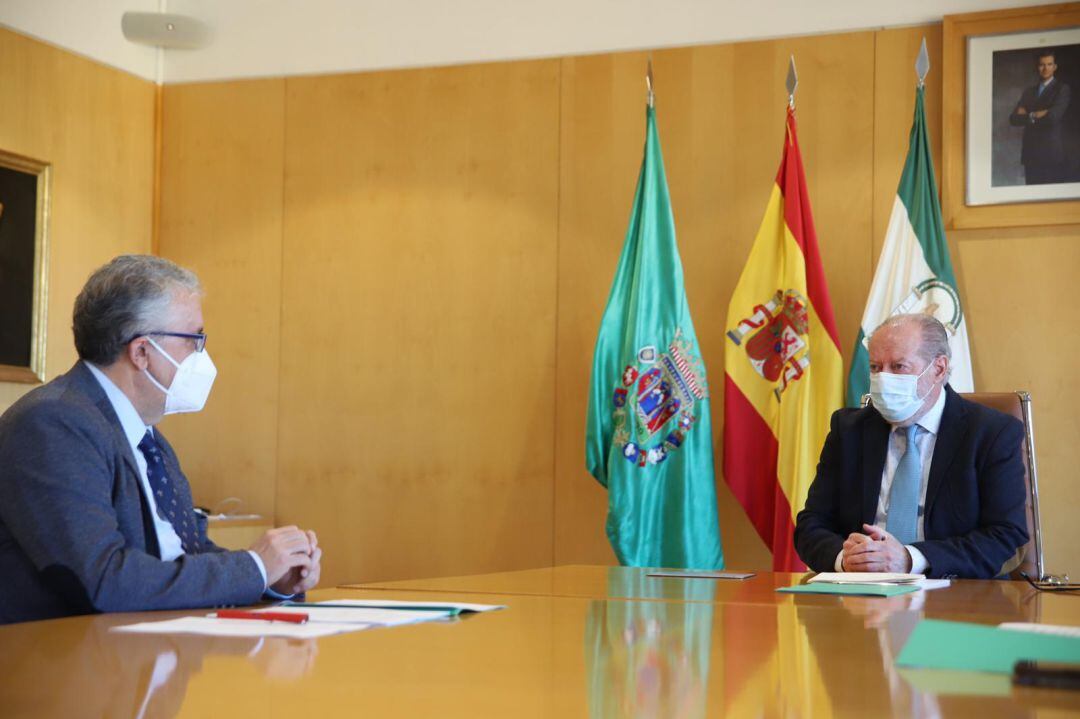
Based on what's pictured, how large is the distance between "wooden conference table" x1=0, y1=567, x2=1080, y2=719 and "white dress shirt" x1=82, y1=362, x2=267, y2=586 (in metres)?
0.37

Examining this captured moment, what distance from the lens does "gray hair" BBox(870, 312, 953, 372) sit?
11.2 feet

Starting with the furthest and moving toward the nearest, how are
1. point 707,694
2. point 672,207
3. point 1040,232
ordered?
point 672,207 → point 1040,232 → point 707,694

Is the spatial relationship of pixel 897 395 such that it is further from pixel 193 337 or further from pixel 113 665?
pixel 113 665

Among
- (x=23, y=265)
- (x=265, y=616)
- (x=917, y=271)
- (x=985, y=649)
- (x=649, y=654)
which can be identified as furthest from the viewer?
(x=23, y=265)

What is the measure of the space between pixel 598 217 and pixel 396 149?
103 cm

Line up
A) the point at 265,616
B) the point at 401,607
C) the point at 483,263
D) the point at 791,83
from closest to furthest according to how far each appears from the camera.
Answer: the point at 265,616, the point at 401,607, the point at 791,83, the point at 483,263

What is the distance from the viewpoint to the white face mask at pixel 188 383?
235 centimetres

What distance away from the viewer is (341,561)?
561 cm

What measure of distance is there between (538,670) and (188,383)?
4.25ft

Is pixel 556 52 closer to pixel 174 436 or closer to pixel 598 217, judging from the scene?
pixel 598 217

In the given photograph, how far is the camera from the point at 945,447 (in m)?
3.22

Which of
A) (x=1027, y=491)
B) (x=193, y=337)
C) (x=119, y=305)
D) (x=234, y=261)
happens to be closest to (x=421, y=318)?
(x=234, y=261)

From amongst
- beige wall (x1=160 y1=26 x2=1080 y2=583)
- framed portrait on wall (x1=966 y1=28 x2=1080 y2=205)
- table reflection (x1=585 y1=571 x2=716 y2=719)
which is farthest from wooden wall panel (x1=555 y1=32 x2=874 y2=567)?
table reflection (x1=585 y1=571 x2=716 y2=719)

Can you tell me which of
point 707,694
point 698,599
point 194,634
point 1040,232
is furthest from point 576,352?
point 707,694
